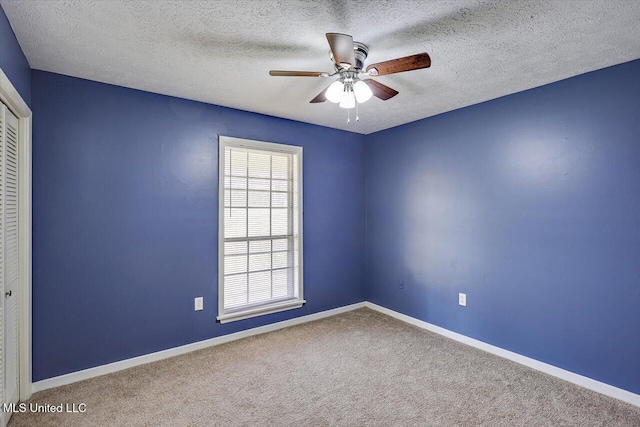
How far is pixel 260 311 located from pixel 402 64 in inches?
109

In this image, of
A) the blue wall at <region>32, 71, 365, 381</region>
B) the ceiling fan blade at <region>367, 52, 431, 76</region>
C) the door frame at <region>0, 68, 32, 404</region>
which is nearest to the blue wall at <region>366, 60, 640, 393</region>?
the ceiling fan blade at <region>367, 52, 431, 76</region>

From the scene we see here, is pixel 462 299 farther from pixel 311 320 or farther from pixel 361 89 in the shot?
pixel 361 89

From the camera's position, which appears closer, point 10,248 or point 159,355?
point 10,248

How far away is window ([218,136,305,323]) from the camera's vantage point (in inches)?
137

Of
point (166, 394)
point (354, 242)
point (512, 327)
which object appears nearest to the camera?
point (166, 394)

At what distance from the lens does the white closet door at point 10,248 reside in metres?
1.95

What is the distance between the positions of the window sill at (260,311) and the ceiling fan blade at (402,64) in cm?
262

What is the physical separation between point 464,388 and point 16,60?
3.76m

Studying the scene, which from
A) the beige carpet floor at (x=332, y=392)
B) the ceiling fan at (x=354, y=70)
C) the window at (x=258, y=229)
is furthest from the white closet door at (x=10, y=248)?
the ceiling fan at (x=354, y=70)

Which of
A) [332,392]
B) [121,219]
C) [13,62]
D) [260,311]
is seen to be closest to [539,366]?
[332,392]

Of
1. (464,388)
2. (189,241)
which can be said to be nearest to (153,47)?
(189,241)

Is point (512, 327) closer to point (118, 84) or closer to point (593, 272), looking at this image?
point (593, 272)

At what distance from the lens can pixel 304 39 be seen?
2039mm

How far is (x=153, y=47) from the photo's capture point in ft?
7.09
